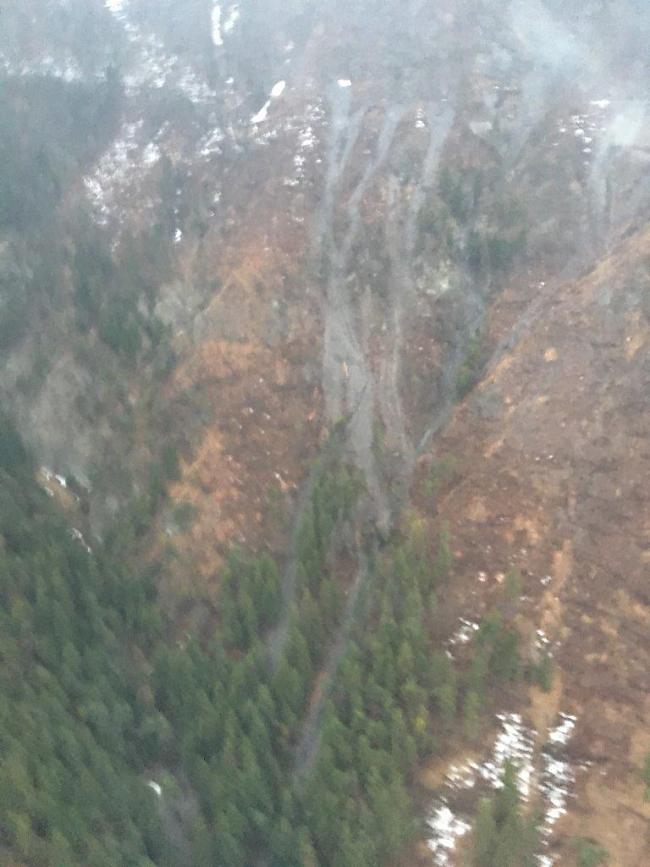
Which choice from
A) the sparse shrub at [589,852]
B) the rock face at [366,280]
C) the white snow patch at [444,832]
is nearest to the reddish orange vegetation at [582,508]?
the rock face at [366,280]

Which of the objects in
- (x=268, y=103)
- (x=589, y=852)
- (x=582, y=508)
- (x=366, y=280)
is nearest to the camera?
(x=589, y=852)

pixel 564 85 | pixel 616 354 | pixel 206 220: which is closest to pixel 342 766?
pixel 616 354

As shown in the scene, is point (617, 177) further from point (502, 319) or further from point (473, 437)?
point (473, 437)

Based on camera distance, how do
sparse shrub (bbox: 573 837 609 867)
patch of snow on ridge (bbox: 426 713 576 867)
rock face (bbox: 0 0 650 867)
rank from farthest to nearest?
1. rock face (bbox: 0 0 650 867)
2. patch of snow on ridge (bbox: 426 713 576 867)
3. sparse shrub (bbox: 573 837 609 867)

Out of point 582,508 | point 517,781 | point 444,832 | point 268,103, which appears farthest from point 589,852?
point 268,103

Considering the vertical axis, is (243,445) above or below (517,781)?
above

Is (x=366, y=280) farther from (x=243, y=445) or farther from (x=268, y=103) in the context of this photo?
(x=268, y=103)

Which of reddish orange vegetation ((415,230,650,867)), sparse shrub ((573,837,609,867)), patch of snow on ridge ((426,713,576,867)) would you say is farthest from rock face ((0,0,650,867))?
sparse shrub ((573,837,609,867))

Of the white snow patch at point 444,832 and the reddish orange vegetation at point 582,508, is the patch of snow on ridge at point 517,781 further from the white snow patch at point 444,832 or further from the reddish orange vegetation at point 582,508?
the reddish orange vegetation at point 582,508

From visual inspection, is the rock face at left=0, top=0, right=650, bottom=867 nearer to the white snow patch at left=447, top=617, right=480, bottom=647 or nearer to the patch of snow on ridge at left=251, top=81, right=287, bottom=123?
the patch of snow on ridge at left=251, top=81, right=287, bottom=123
